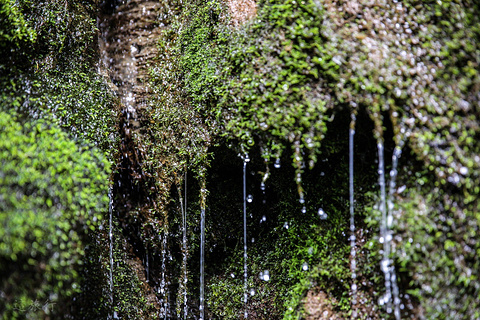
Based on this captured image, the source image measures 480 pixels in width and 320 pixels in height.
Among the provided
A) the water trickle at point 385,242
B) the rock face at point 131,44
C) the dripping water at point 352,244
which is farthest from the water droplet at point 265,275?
the rock face at point 131,44

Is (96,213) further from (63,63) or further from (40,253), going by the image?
(63,63)

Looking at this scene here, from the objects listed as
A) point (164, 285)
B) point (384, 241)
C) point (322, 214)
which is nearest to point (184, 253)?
point (164, 285)

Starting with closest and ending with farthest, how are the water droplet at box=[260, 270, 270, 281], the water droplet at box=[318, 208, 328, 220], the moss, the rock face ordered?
the moss
the water droplet at box=[318, 208, 328, 220]
the water droplet at box=[260, 270, 270, 281]
the rock face

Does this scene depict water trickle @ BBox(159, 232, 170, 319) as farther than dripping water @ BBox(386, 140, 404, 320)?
Yes

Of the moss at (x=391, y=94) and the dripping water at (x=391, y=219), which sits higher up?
the moss at (x=391, y=94)

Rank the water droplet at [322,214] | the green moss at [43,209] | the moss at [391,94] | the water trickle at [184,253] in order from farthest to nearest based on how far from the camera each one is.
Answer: the water trickle at [184,253]
the water droplet at [322,214]
the moss at [391,94]
the green moss at [43,209]

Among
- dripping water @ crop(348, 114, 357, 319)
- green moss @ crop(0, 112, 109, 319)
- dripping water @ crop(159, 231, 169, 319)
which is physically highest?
green moss @ crop(0, 112, 109, 319)

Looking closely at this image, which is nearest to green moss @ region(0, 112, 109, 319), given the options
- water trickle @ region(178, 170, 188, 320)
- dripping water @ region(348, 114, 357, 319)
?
water trickle @ region(178, 170, 188, 320)

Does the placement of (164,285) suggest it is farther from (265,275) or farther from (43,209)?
(43,209)

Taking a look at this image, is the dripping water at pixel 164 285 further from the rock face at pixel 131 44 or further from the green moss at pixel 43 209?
the rock face at pixel 131 44

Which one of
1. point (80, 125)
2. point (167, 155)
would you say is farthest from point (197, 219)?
point (80, 125)

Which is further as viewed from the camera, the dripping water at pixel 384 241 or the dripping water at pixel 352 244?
the dripping water at pixel 352 244

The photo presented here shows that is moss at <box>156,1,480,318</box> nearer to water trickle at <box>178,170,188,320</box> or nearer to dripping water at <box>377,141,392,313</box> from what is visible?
dripping water at <box>377,141,392,313</box>

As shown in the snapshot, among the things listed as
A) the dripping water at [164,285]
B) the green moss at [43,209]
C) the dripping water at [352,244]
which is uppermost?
the green moss at [43,209]
